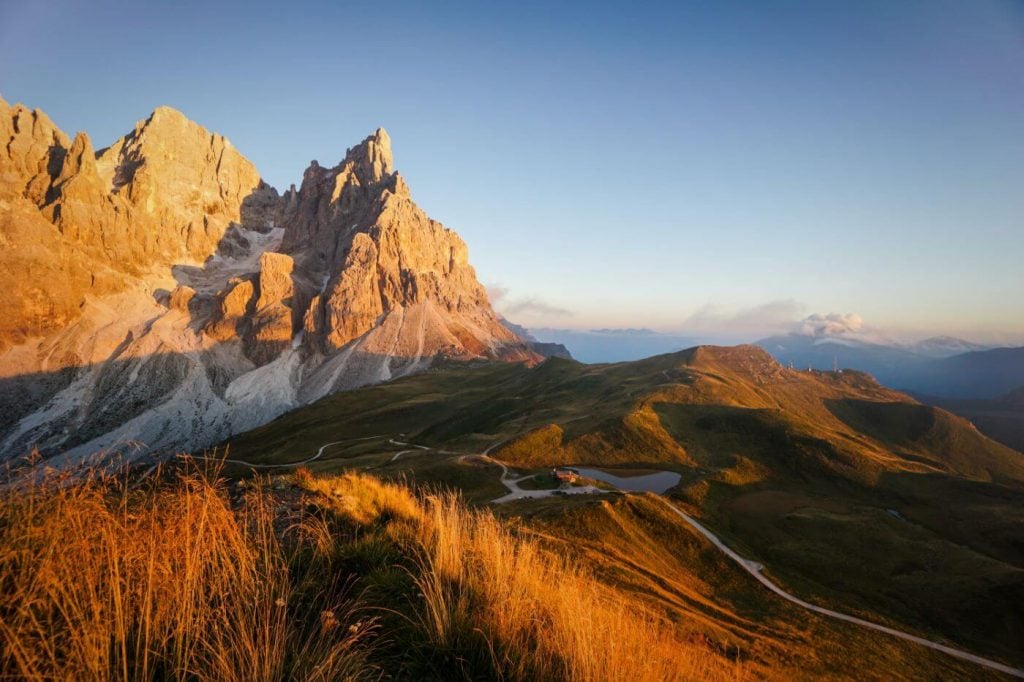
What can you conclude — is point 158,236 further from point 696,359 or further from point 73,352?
point 696,359

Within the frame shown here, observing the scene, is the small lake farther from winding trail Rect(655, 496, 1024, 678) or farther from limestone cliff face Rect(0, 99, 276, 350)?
limestone cliff face Rect(0, 99, 276, 350)

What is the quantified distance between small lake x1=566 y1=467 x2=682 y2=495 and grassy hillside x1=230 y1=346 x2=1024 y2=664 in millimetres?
2652

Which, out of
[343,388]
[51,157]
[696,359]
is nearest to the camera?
[696,359]

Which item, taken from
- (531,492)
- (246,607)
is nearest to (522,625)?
(246,607)

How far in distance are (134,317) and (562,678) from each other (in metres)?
210

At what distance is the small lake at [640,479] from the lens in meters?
58.1

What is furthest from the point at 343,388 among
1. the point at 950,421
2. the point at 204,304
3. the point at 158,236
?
the point at 950,421

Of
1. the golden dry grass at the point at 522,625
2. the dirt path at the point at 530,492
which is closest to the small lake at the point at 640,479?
the dirt path at the point at 530,492

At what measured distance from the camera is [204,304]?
7343 inches

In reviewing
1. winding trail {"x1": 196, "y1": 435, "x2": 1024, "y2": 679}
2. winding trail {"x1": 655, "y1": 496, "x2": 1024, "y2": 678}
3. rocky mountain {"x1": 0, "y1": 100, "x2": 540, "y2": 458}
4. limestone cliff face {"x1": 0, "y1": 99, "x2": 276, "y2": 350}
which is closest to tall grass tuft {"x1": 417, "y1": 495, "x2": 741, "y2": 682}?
winding trail {"x1": 196, "y1": 435, "x2": 1024, "y2": 679}

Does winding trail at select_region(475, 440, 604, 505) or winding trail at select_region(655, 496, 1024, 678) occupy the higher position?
winding trail at select_region(475, 440, 604, 505)

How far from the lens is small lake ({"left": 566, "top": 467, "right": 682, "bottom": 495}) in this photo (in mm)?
58125

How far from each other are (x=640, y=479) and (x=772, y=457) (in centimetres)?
2438

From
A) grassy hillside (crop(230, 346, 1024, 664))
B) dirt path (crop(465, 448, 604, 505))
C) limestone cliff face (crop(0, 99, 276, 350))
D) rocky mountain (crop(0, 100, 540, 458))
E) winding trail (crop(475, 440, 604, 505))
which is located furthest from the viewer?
limestone cliff face (crop(0, 99, 276, 350))
